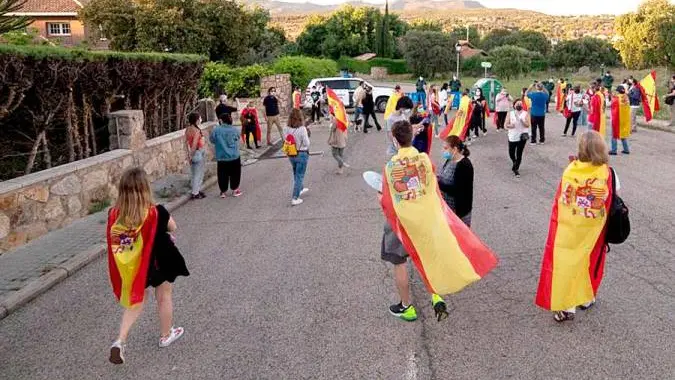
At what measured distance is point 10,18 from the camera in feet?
30.5

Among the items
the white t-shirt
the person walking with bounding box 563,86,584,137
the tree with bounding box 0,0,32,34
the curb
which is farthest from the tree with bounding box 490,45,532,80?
the curb

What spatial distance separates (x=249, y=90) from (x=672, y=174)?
18631mm

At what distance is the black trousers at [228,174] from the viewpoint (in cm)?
1102

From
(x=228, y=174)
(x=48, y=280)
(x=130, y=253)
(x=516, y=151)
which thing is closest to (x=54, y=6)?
(x=228, y=174)

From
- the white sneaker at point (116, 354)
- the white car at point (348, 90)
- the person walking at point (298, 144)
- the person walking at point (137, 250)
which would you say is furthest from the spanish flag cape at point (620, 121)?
the white car at point (348, 90)

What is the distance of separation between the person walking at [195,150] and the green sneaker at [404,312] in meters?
6.49

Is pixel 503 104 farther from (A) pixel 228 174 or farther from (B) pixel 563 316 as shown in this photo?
(B) pixel 563 316

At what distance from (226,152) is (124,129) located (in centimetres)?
181

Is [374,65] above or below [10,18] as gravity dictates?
below

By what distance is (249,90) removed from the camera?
2673 cm

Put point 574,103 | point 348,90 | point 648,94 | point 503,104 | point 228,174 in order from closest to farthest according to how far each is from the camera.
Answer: point 228,174
point 574,103
point 503,104
point 648,94
point 348,90

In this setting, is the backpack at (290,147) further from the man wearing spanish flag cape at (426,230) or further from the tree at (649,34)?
the tree at (649,34)

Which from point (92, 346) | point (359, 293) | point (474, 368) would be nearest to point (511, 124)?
point (359, 293)

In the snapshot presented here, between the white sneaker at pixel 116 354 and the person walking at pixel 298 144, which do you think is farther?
the person walking at pixel 298 144
